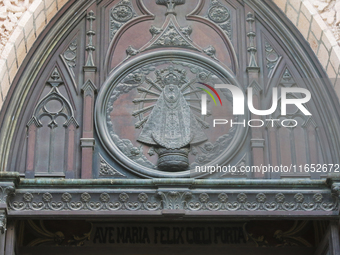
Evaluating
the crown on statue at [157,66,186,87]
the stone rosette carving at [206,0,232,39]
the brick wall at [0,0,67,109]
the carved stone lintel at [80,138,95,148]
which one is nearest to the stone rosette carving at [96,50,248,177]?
the crown on statue at [157,66,186,87]

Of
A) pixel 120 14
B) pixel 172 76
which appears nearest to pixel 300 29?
pixel 172 76

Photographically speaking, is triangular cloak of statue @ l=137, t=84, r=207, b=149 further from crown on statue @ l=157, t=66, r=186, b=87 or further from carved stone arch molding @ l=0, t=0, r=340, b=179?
crown on statue @ l=157, t=66, r=186, b=87

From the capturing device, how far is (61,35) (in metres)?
13.6

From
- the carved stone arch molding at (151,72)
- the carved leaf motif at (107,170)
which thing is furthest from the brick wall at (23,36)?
the carved leaf motif at (107,170)

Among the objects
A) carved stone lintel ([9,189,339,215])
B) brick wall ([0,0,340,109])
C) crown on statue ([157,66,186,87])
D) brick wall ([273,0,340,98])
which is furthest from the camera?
crown on statue ([157,66,186,87])

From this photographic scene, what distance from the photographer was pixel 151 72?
44.0 feet

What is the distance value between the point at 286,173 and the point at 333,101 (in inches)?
58.8

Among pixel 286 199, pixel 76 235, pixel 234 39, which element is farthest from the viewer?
pixel 234 39

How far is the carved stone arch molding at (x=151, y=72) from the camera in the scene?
41.5 ft

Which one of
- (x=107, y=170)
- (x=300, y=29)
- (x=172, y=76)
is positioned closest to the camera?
(x=107, y=170)

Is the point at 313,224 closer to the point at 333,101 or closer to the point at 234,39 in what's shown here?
the point at 333,101

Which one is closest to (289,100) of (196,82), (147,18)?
(196,82)

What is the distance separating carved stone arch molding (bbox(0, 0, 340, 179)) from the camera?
12.7 meters

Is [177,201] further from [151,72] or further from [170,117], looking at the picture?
[151,72]
